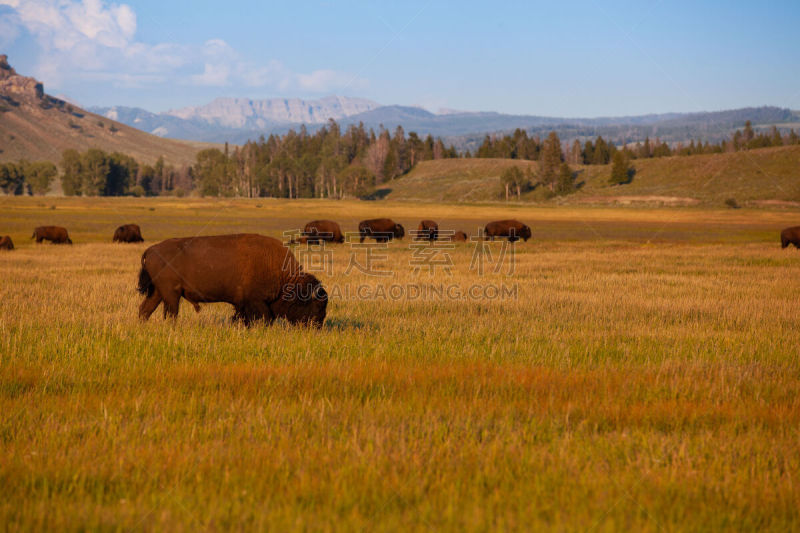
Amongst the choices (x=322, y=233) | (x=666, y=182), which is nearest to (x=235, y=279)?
(x=322, y=233)

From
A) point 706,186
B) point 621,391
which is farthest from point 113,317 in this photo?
point 706,186

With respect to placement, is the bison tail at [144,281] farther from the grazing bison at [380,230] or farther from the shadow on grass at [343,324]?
the grazing bison at [380,230]

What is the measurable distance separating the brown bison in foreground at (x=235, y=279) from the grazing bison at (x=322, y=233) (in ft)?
103

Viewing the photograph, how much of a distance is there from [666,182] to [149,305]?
5734 inches

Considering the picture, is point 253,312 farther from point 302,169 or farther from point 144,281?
point 302,169

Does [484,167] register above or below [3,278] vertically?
above

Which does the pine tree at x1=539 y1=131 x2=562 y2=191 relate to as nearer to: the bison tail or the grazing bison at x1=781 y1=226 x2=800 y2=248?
the grazing bison at x1=781 y1=226 x2=800 y2=248

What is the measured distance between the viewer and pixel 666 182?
461 ft

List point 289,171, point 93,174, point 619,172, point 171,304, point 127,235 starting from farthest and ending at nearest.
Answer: point 289,171, point 93,174, point 619,172, point 127,235, point 171,304

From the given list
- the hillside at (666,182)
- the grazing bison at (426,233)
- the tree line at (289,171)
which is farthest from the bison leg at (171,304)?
the tree line at (289,171)

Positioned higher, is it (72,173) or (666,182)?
(72,173)

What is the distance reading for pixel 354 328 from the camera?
11391 mm

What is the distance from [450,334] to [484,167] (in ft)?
587

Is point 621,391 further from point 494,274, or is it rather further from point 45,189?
point 45,189
